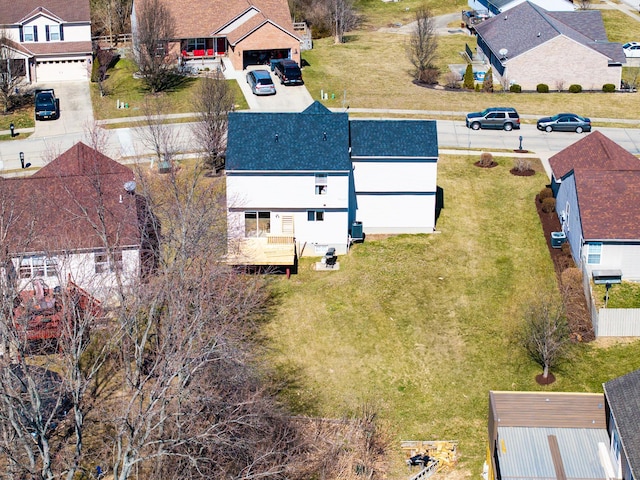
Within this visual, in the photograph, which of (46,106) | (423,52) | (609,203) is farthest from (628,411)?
(423,52)

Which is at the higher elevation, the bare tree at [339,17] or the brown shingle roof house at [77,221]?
the brown shingle roof house at [77,221]

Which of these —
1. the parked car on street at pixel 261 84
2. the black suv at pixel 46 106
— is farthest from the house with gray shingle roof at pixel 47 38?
the parked car on street at pixel 261 84

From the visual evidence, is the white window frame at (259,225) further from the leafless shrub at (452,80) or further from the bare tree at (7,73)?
the leafless shrub at (452,80)

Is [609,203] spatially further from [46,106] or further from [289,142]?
[46,106]

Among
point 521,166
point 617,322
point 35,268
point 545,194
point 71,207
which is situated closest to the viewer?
point 617,322

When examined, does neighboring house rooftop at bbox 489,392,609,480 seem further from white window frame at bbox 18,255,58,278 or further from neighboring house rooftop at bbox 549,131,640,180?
white window frame at bbox 18,255,58,278

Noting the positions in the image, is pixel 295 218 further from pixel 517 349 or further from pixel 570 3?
pixel 570 3
